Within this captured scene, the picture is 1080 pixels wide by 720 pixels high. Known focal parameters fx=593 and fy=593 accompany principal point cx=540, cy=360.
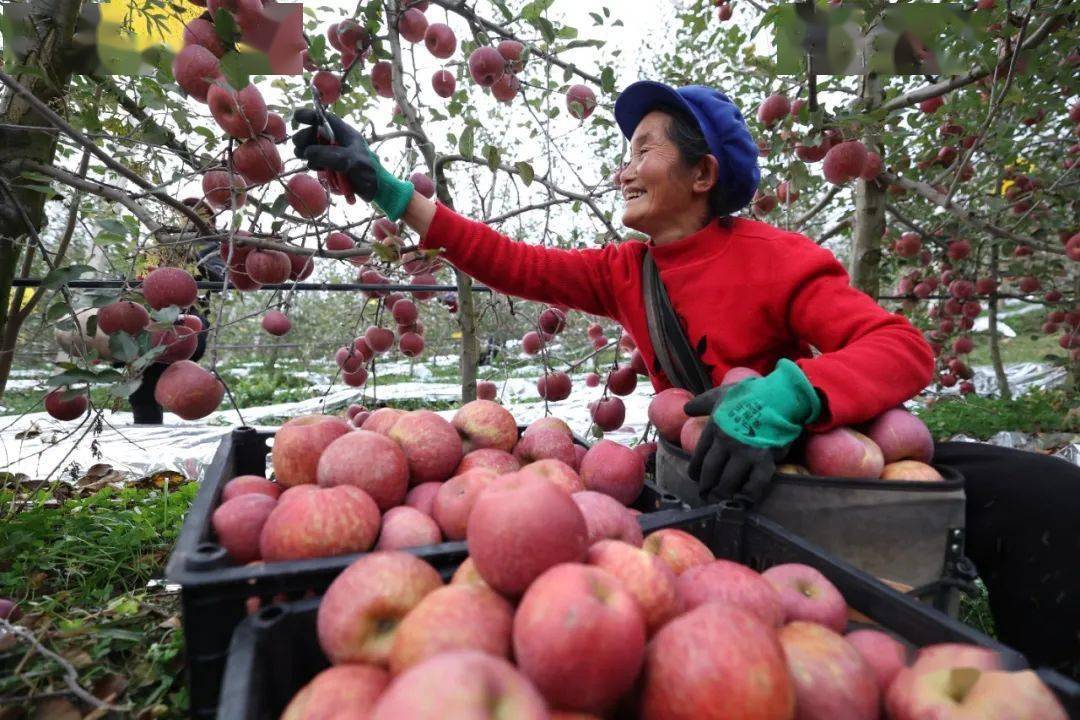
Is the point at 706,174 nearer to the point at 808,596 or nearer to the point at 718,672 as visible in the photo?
the point at 808,596

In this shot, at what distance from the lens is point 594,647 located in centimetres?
66

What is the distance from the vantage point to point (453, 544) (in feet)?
3.43

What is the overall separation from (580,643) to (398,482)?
0.72m

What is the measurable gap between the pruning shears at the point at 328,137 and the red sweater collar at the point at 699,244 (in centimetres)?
111

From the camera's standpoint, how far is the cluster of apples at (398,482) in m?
1.05

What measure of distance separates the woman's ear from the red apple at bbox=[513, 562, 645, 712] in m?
1.61

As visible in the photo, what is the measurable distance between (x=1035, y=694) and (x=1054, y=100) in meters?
3.89

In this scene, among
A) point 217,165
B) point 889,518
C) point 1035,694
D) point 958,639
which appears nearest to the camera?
point 1035,694

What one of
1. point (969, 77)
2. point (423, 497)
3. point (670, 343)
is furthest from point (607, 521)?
point (969, 77)

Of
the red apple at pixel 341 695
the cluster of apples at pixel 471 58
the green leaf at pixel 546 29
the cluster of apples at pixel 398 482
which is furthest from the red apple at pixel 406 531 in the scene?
the cluster of apples at pixel 471 58

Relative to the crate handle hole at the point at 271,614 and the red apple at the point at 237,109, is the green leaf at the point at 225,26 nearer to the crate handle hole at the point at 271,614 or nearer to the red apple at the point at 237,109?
the red apple at the point at 237,109

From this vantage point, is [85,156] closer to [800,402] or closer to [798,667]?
[800,402]

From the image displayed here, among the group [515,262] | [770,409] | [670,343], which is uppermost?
[515,262]

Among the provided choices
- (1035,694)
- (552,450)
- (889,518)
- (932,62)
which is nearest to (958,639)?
(1035,694)
